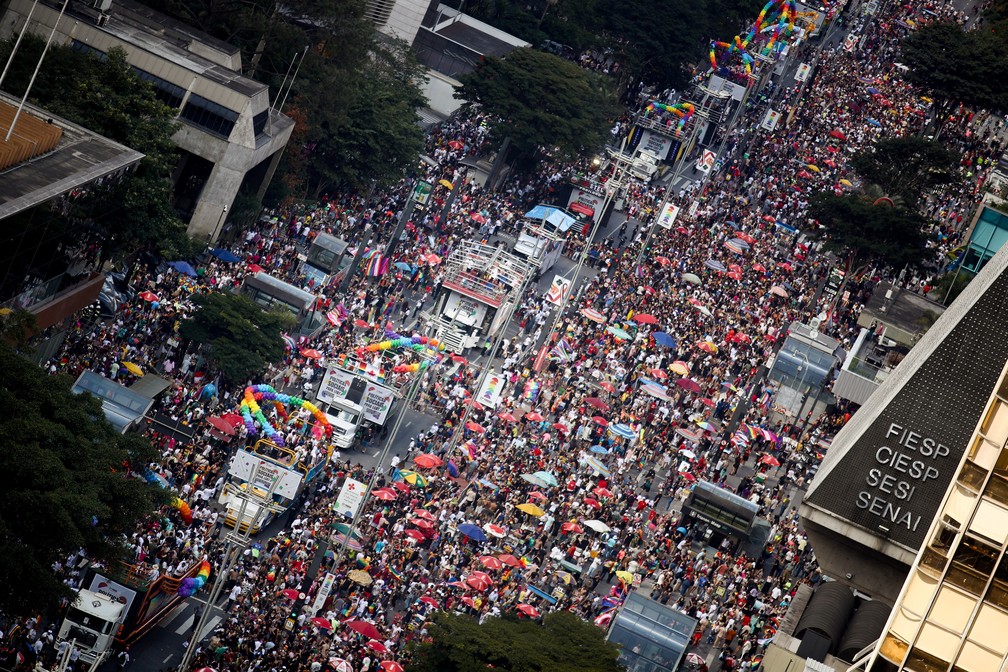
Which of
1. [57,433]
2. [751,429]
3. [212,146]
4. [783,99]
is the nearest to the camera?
[57,433]

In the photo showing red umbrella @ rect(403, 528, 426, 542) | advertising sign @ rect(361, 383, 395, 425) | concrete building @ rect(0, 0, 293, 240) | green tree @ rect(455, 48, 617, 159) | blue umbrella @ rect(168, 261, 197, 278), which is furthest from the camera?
green tree @ rect(455, 48, 617, 159)

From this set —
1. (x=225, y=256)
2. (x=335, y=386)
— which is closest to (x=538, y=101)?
(x=225, y=256)

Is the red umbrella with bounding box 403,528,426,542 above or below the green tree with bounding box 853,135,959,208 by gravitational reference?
below

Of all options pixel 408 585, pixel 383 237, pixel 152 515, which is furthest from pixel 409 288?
pixel 152 515

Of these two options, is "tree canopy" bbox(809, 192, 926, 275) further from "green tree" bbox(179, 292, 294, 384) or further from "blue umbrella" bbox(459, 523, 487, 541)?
"blue umbrella" bbox(459, 523, 487, 541)

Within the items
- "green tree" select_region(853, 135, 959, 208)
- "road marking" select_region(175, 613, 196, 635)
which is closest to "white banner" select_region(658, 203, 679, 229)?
"green tree" select_region(853, 135, 959, 208)

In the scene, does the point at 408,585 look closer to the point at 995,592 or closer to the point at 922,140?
the point at 995,592

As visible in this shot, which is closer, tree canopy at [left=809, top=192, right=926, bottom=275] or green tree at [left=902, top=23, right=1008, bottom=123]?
tree canopy at [left=809, top=192, right=926, bottom=275]

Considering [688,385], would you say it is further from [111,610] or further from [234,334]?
[111,610]
